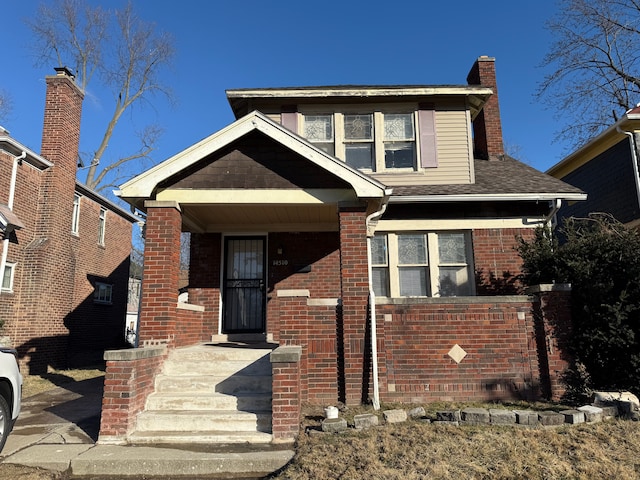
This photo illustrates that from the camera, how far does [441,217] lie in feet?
30.2

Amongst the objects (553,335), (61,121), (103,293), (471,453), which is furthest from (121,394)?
(103,293)

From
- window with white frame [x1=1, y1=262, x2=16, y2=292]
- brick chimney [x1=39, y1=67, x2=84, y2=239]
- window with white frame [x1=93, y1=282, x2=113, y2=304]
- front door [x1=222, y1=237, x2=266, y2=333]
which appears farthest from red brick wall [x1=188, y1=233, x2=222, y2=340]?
window with white frame [x1=93, y1=282, x2=113, y2=304]

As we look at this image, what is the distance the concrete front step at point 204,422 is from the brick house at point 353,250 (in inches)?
10.4

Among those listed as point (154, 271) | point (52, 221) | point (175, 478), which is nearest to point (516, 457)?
point (175, 478)

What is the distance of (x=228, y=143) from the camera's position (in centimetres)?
704

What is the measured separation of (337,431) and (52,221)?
10895 millimetres

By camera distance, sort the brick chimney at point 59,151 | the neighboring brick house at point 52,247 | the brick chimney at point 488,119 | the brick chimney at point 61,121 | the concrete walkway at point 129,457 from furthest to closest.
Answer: the brick chimney at point 61,121 < the brick chimney at point 59,151 < the brick chimney at point 488,119 < the neighboring brick house at point 52,247 < the concrete walkway at point 129,457

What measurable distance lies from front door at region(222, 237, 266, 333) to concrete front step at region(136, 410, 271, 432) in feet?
12.2

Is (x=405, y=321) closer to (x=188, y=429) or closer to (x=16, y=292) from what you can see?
(x=188, y=429)

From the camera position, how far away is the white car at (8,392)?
4773 millimetres

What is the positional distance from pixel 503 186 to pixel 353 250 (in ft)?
14.3

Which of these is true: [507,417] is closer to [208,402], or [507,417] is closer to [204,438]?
[204,438]

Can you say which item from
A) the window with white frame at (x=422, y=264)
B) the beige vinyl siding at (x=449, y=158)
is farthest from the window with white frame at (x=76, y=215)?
the window with white frame at (x=422, y=264)

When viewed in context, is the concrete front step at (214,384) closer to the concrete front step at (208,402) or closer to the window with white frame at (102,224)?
the concrete front step at (208,402)
